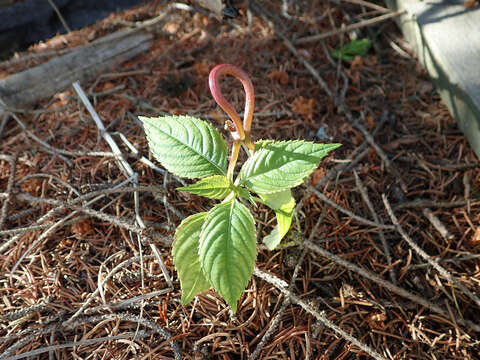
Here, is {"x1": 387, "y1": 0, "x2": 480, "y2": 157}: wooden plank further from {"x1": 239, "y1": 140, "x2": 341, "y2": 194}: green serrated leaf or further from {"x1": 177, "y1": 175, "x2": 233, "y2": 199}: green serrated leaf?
{"x1": 177, "y1": 175, "x2": 233, "y2": 199}: green serrated leaf

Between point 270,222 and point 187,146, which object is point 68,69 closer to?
point 187,146

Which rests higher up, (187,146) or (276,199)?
(187,146)

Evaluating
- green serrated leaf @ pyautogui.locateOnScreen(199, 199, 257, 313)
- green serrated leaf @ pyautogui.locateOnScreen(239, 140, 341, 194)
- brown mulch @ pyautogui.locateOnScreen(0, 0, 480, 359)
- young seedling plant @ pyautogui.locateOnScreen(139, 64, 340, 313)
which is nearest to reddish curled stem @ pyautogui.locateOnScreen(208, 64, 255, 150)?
young seedling plant @ pyautogui.locateOnScreen(139, 64, 340, 313)

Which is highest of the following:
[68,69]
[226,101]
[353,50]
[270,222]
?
[68,69]

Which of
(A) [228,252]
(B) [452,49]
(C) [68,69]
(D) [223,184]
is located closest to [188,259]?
(A) [228,252]

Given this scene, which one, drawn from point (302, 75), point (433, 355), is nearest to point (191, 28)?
point (302, 75)

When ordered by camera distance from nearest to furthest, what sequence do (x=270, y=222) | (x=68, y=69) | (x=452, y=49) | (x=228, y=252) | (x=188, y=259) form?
(x=228, y=252), (x=188, y=259), (x=270, y=222), (x=452, y=49), (x=68, y=69)

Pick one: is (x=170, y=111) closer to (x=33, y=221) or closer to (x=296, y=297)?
(x=33, y=221)
